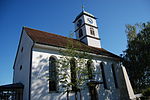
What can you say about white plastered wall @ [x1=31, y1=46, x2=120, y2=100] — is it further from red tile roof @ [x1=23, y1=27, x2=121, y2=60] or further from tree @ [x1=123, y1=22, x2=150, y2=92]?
tree @ [x1=123, y1=22, x2=150, y2=92]

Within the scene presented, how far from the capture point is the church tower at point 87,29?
21467mm

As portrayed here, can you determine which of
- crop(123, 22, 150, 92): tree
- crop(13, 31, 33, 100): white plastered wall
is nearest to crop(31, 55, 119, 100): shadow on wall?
crop(13, 31, 33, 100): white plastered wall

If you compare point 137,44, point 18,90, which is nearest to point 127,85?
point 137,44

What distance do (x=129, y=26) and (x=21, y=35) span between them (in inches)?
723

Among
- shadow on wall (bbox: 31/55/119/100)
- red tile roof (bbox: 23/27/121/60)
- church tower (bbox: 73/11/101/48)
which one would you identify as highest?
church tower (bbox: 73/11/101/48)

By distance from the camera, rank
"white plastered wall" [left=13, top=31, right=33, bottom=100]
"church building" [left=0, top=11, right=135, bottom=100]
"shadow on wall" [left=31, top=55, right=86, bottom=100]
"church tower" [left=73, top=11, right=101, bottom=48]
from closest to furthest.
→ "shadow on wall" [left=31, top=55, right=86, bottom=100], "church building" [left=0, top=11, right=135, bottom=100], "white plastered wall" [left=13, top=31, right=33, bottom=100], "church tower" [left=73, top=11, right=101, bottom=48]

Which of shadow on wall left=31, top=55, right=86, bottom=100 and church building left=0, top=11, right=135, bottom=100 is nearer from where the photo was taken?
shadow on wall left=31, top=55, right=86, bottom=100

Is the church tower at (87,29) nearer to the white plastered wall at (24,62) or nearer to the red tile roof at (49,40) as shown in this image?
the red tile roof at (49,40)

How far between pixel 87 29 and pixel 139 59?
385 inches

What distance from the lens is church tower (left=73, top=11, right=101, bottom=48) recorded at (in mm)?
21467

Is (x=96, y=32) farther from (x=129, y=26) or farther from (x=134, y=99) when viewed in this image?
(x=134, y=99)

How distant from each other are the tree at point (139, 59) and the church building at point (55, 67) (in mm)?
1962

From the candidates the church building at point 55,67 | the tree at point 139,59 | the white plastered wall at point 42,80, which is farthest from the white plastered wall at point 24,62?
the tree at point 139,59

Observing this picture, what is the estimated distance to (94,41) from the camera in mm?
21891
